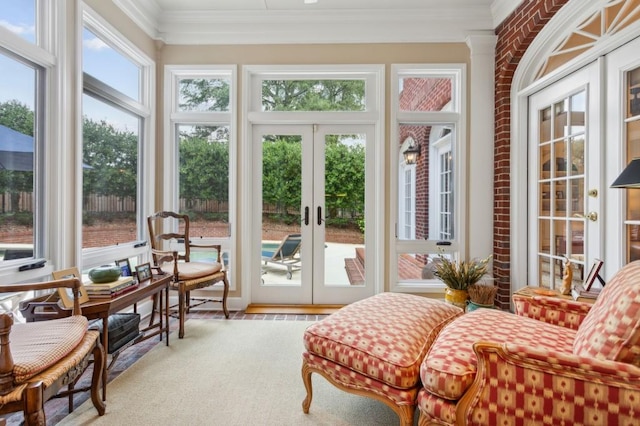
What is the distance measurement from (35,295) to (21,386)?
1.16 meters

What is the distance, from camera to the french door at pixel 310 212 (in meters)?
3.62

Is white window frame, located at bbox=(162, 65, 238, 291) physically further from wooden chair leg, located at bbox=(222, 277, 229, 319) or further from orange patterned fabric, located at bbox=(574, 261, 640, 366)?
orange patterned fabric, located at bbox=(574, 261, 640, 366)

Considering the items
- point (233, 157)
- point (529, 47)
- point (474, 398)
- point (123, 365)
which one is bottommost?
point (123, 365)

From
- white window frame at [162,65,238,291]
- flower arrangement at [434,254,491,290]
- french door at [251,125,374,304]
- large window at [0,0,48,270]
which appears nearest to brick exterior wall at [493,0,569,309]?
flower arrangement at [434,254,491,290]

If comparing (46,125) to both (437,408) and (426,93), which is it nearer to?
(437,408)

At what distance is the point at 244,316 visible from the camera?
11.0ft

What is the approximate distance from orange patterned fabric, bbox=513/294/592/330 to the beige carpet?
38.1 inches

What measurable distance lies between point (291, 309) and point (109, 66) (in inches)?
114

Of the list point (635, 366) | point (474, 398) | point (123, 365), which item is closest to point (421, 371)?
point (474, 398)

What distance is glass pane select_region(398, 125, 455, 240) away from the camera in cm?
360

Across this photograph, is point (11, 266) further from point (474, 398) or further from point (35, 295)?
point (474, 398)

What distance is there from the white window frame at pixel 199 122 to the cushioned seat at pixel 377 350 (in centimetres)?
204

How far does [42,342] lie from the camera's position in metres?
1.43

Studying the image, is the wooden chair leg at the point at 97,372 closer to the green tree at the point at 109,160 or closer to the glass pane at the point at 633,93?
the green tree at the point at 109,160
